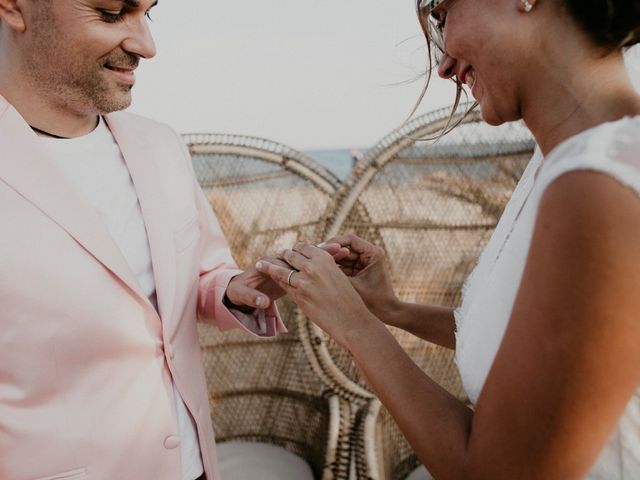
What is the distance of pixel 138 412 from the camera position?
4.11ft

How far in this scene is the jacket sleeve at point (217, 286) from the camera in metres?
1.53

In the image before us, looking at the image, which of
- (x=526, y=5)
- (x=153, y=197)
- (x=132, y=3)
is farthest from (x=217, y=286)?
(x=526, y=5)

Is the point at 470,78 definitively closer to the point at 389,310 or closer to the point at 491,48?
the point at 491,48

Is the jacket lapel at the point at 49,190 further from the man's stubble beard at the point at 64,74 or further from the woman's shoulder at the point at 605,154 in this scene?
the woman's shoulder at the point at 605,154

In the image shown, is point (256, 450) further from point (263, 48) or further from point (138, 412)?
point (263, 48)

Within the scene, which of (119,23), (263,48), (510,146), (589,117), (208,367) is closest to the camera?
(589,117)

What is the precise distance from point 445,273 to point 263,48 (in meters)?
20.5

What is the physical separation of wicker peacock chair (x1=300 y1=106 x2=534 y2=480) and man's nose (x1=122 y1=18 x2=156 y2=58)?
109 cm

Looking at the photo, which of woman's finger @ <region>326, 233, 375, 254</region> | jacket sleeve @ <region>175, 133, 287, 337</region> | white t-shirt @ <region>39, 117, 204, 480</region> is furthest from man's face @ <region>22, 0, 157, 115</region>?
woman's finger @ <region>326, 233, 375, 254</region>

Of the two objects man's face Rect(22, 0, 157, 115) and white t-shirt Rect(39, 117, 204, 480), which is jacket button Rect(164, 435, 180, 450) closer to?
white t-shirt Rect(39, 117, 204, 480)

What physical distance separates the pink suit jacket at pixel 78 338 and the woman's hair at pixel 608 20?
1.03m

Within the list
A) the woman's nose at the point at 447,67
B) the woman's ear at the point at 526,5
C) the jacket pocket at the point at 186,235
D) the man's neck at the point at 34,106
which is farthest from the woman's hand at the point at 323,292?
the man's neck at the point at 34,106

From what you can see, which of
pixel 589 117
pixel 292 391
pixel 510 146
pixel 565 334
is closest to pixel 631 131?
pixel 589 117

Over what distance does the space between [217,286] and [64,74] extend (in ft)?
2.24
